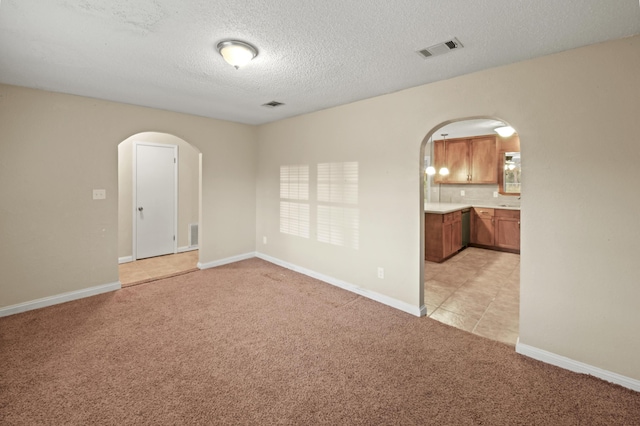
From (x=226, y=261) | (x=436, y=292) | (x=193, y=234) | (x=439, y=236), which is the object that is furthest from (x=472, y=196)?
(x=193, y=234)

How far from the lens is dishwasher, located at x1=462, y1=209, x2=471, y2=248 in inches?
238

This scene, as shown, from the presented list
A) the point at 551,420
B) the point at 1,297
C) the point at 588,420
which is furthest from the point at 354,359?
the point at 1,297

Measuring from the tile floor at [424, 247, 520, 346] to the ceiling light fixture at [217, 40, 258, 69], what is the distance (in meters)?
3.01

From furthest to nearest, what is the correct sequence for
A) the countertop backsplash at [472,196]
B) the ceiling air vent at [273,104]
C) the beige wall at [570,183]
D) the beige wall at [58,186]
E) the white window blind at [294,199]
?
the countertop backsplash at [472,196], the white window blind at [294,199], the ceiling air vent at [273,104], the beige wall at [58,186], the beige wall at [570,183]

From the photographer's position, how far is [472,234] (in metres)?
6.16

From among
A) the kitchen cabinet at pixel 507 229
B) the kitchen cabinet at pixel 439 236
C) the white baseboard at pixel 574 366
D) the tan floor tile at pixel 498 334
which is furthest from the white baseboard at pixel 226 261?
the kitchen cabinet at pixel 507 229

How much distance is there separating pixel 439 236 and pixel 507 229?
1839mm

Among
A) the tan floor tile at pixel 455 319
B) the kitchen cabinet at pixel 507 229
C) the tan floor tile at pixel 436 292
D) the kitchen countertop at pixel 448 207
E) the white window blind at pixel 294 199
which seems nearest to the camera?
the tan floor tile at pixel 455 319

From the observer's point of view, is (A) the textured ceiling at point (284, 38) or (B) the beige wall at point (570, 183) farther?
(B) the beige wall at point (570, 183)

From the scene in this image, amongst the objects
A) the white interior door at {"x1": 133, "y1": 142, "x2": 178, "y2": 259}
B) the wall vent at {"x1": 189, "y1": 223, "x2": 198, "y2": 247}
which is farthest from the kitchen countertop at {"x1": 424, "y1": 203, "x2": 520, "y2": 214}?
the white interior door at {"x1": 133, "y1": 142, "x2": 178, "y2": 259}

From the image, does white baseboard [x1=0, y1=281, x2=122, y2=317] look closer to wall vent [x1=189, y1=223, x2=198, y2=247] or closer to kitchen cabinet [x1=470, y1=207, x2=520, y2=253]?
wall vent [x1=189, y1=223, x2=198, y2=247]

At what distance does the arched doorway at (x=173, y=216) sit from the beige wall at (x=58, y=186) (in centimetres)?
64

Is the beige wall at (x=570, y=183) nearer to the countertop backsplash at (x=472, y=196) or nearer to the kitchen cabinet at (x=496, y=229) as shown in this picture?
the kitchen cabinet at (x=496, y=229)

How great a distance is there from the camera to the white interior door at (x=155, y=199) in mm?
5051
